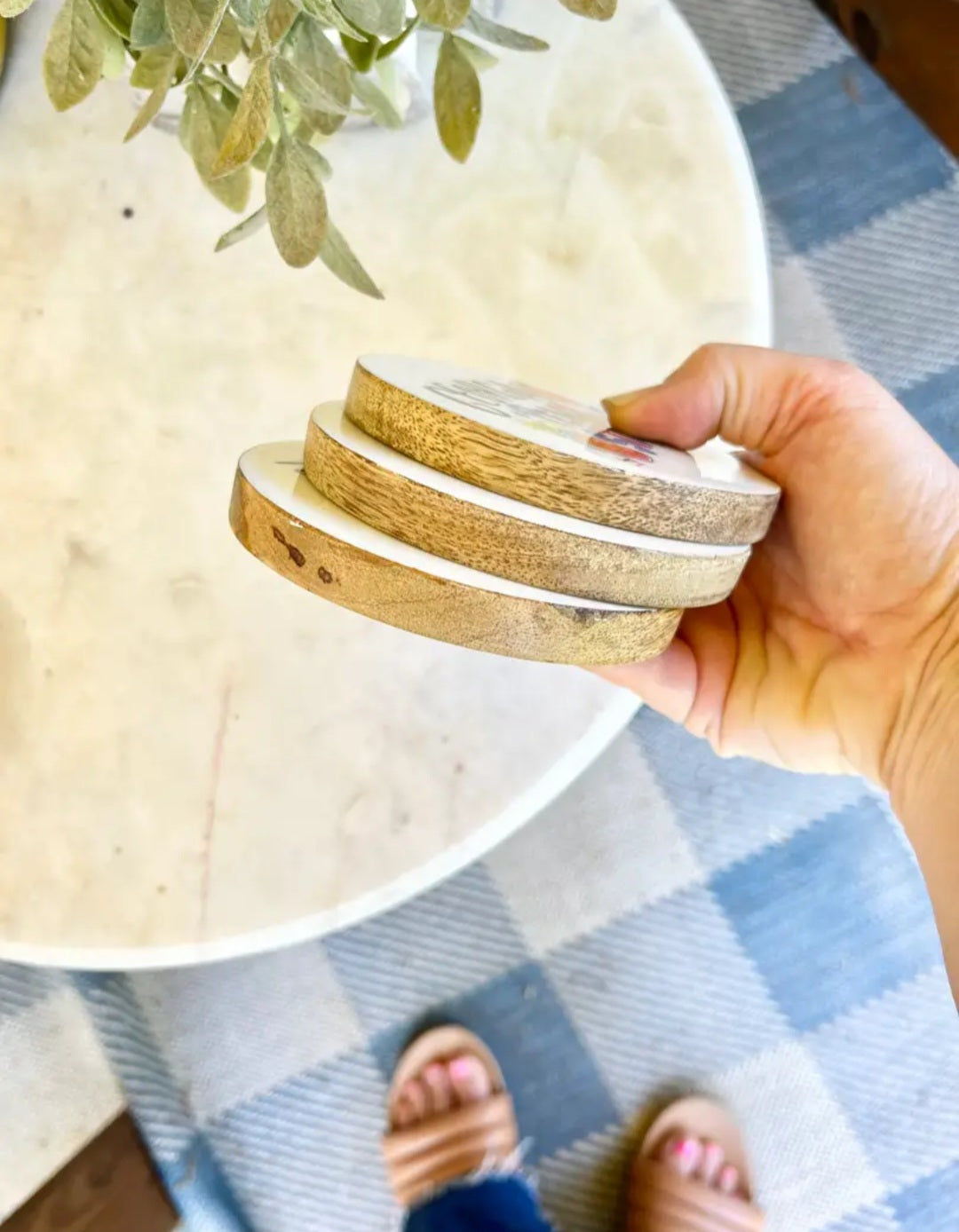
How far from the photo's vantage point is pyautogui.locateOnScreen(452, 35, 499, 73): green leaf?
40 cm

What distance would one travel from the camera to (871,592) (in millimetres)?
581

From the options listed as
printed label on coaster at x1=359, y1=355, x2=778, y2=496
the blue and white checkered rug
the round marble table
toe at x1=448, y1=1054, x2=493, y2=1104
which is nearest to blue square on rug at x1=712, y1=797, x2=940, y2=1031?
the blue and white checkered rug

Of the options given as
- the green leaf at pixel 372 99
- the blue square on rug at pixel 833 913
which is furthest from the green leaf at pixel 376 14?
the blue square on rug at pixel 833 913

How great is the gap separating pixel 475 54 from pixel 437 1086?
0.94m

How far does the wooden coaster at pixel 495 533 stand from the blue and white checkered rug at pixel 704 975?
0.67 meters

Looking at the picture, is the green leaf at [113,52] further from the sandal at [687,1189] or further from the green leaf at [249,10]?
the sandal at [687,1189]

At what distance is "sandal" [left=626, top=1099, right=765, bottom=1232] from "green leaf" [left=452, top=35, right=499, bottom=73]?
0.96 metres

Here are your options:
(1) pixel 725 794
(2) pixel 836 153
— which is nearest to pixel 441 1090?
(1) pixel 725 794

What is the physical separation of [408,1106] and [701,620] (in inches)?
26.3

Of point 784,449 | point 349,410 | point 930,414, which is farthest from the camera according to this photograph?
point 930,414

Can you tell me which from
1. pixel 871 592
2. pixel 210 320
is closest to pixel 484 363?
pixel 210 320

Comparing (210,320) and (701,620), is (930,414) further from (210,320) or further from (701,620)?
(210,320)

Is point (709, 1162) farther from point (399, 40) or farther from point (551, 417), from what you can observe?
point (399, 40)

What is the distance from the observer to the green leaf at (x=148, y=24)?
0.33 meters
